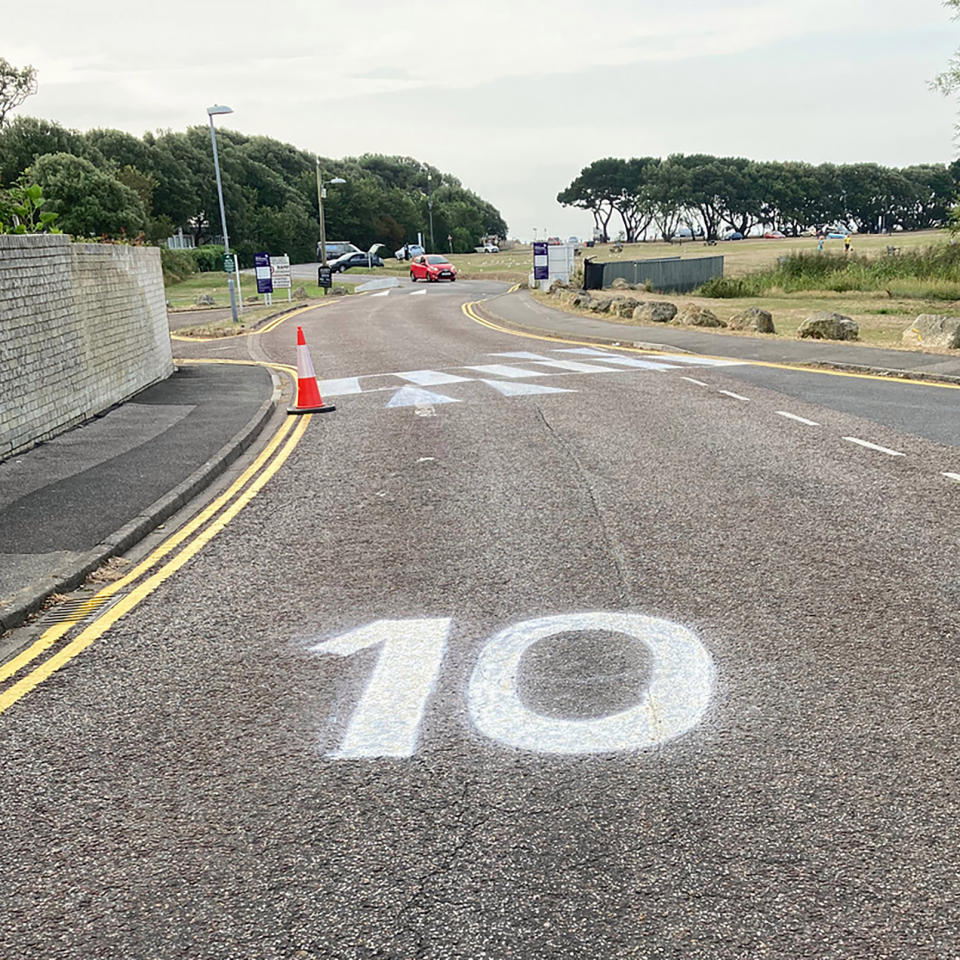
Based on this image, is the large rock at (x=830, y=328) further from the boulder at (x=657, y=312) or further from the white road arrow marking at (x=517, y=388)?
the white road arrow marking at (x=517, y=388)

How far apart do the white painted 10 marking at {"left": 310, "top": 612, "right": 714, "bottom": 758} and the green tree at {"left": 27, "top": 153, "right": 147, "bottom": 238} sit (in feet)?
180

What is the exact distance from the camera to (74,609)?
601cm

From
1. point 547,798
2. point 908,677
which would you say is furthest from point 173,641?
point 908,677

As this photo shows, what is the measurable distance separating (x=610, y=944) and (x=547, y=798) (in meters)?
0.81

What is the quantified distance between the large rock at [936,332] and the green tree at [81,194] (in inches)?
1875

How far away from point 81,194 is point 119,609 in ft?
187

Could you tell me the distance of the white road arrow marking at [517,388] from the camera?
578 inches

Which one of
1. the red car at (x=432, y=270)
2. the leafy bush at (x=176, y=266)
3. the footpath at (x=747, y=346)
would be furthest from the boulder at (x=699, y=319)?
the leafy bush at (x=176, y=266)

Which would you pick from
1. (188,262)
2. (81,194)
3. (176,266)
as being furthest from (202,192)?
(81,194)

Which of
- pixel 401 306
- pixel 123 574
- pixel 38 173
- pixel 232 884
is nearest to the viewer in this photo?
pixel 232 884

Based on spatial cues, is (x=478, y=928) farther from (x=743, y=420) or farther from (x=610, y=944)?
(x=743, y=420)

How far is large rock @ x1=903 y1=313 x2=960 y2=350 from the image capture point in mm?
17422

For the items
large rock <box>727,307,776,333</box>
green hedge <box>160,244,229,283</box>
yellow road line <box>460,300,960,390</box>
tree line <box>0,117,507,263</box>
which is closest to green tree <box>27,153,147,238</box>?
tree line <box>0,117,507,263</box>

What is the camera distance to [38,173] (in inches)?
2192
